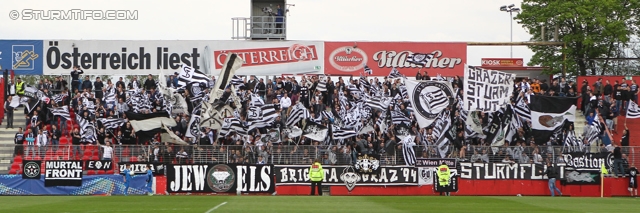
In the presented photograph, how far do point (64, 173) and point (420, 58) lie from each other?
2216 centimetres

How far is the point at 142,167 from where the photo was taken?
41062mm

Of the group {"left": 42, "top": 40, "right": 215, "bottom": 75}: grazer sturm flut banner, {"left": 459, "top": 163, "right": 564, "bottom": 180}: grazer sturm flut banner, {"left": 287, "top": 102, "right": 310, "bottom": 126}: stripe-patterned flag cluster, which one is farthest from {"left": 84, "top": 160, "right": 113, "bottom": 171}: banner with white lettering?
{"left": 459, "top": 163, "right": 564, "bottom": 180}: grazer sturm flut banner

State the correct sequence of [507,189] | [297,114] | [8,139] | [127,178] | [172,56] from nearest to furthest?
[127,178]
[507,189]
[297,114]
[8,139]
[172,56]

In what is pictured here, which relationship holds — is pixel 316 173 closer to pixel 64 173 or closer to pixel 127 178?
pixel 127 178

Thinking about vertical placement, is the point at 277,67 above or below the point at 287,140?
above

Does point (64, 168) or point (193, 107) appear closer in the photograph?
point (64, 168)

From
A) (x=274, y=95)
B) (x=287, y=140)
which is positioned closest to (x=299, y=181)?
(x=287, y=140)

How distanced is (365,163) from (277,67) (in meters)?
13.0

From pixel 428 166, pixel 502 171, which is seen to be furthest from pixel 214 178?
pixel 502 171

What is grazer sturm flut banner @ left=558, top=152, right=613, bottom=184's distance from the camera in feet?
139

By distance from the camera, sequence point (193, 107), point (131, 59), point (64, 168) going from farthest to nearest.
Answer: point (131, 59) < point (193, 107) < point (64, 168)

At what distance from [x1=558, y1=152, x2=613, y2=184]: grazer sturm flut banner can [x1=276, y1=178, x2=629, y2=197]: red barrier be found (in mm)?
331

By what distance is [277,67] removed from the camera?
53.1 meters

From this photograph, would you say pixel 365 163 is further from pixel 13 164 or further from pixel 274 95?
pixel 13 164
